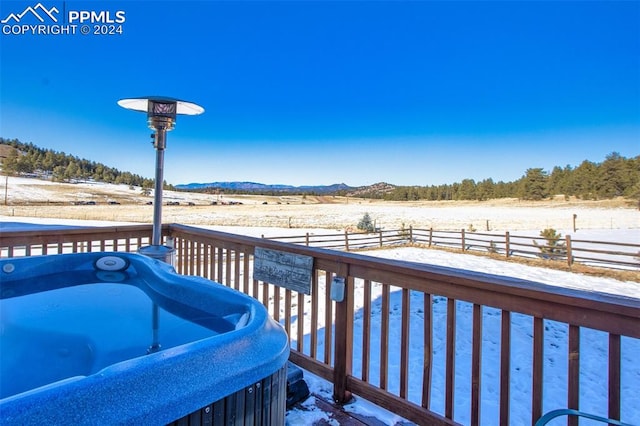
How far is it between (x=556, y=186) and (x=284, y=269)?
2640 centimetres

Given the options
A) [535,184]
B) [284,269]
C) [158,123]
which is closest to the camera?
[284,269]

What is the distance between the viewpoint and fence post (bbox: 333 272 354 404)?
5.96 ft

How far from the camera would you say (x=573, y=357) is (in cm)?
115

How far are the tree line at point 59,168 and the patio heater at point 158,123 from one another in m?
6.45

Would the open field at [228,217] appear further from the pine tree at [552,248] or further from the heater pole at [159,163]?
the heater pole at [159,163]

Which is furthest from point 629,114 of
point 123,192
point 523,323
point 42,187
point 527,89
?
point 42,187

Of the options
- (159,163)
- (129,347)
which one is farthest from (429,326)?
(159,163)

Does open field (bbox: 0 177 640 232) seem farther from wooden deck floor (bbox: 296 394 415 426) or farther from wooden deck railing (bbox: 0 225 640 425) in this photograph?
wooden deck floor (bbox: 296 394 415 426)

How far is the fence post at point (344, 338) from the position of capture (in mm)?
1816

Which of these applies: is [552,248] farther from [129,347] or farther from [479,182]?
[479,182]

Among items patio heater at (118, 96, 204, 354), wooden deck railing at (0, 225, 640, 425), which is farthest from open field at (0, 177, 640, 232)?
wooden deck railing at (0, 225, 640, 425)

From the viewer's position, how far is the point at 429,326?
1.56 m

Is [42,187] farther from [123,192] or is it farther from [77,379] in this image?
[77,379]

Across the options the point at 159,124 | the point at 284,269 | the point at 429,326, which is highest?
the point at 159,124
